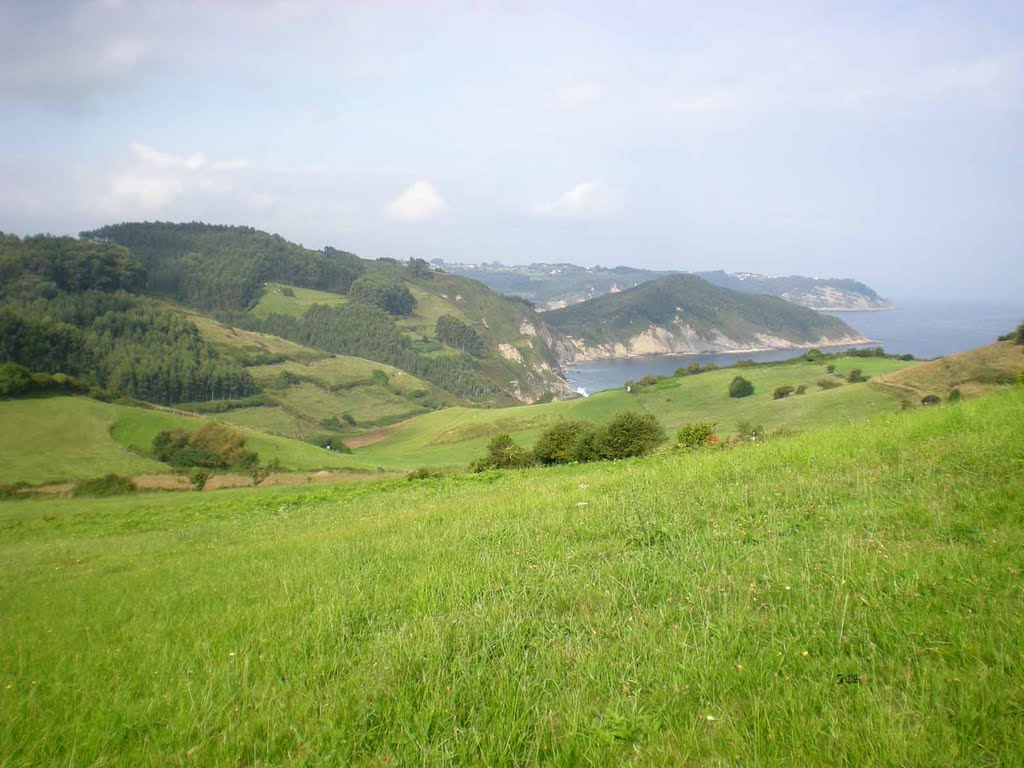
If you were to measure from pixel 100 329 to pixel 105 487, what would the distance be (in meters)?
122

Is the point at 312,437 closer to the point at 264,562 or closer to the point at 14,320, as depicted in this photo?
the point at 14,320

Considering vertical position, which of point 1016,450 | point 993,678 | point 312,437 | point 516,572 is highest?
point 1016,450

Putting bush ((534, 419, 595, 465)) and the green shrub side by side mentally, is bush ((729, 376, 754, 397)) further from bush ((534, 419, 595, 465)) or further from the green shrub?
the green shrub

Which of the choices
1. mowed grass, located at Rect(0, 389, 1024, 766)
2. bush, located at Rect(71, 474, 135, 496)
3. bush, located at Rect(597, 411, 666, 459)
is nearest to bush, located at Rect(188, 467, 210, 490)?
bush, located at Rect(71, 474, 135, 496)

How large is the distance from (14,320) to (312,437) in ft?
161

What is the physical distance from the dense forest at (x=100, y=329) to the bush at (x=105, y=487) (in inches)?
2772

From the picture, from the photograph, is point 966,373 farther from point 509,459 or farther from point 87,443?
point 87,443

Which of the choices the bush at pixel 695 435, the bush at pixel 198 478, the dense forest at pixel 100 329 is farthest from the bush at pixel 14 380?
the bush at pixel 695 435

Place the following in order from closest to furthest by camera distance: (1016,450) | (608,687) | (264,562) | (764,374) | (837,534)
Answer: (608,687)
(837,534)
(1016,450)
(264,562)
(764,374)

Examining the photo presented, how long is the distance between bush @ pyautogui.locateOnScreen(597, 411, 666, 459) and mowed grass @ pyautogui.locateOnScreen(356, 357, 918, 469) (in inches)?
550

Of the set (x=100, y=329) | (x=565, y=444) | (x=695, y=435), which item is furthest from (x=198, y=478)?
(x=100, y=329)

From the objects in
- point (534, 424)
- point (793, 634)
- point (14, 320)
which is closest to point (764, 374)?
point (534, 424)

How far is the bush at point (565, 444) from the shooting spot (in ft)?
103

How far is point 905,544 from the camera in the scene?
5582 mm
